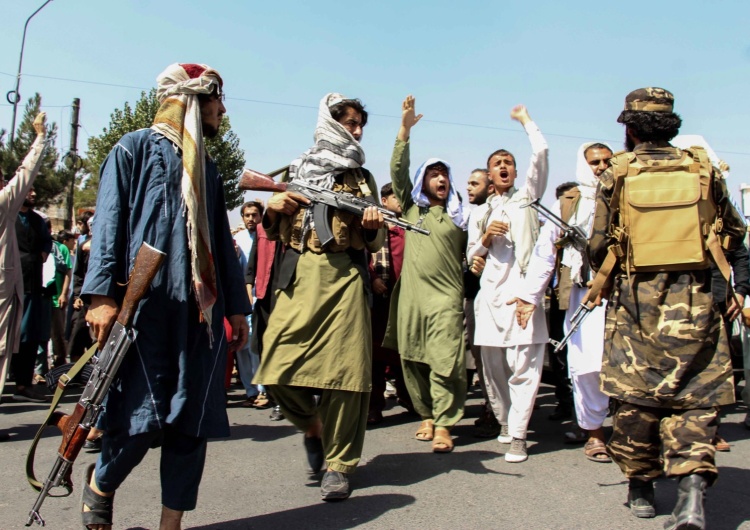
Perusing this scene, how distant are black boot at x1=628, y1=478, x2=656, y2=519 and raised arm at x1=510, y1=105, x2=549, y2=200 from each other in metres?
2.11

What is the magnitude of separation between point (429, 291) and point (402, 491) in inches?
70.8

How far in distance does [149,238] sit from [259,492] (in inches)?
69.4

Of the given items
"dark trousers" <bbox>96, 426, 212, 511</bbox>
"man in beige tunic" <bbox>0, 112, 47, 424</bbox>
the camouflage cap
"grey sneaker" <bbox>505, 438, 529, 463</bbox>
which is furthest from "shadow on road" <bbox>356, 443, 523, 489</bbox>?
"man in beige tunic" <bbox>0, 112, 47, 424</bbox>

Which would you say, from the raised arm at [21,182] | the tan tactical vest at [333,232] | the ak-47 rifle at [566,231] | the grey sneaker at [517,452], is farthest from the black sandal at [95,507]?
the raised arm at [21,182]

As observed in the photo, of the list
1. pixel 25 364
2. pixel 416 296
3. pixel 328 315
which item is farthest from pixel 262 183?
pixel 25 364

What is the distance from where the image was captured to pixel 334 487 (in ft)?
13.1

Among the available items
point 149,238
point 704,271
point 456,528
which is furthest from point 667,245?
point 149,238

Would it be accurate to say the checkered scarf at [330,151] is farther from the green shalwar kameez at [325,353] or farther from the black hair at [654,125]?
the black hair at [654,125]

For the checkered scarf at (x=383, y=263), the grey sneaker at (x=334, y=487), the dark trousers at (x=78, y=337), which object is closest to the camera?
the grey sneaker at (x=334, y=487)

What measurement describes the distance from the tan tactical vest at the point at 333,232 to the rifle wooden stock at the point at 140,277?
60.4 inches

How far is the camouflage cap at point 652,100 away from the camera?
3.69 metres

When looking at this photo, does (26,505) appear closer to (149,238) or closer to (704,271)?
(149,238)

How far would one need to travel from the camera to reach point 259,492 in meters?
4.15

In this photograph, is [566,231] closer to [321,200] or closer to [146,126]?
[321,200]
